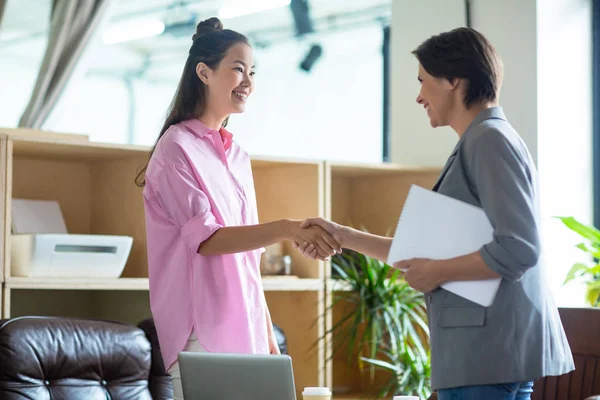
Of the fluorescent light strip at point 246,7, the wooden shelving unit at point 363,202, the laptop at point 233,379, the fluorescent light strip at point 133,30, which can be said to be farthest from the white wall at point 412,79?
the fluorescent light strip at point 133,30

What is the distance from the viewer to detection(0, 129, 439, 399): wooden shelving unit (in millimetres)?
3346

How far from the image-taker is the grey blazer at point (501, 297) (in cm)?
152

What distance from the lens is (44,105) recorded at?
3715 mm

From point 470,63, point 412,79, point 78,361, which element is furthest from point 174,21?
point 470,63

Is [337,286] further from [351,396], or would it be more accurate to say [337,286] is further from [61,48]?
[61,48]

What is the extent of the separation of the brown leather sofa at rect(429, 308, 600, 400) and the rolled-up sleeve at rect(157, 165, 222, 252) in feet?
4.44

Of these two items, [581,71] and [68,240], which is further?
[581,71]

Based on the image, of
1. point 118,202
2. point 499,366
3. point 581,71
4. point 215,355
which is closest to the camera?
point 499,366

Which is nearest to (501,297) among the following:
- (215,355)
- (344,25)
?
(215,355)

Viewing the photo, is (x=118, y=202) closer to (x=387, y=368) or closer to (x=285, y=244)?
(x=285, y=244)

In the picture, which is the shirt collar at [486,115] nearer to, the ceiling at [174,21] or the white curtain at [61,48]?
the white curtain at [61,48]

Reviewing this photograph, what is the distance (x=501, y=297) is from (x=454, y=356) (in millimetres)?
132

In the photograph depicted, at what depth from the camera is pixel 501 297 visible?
5.12ft

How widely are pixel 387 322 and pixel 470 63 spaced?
7.00 feet
